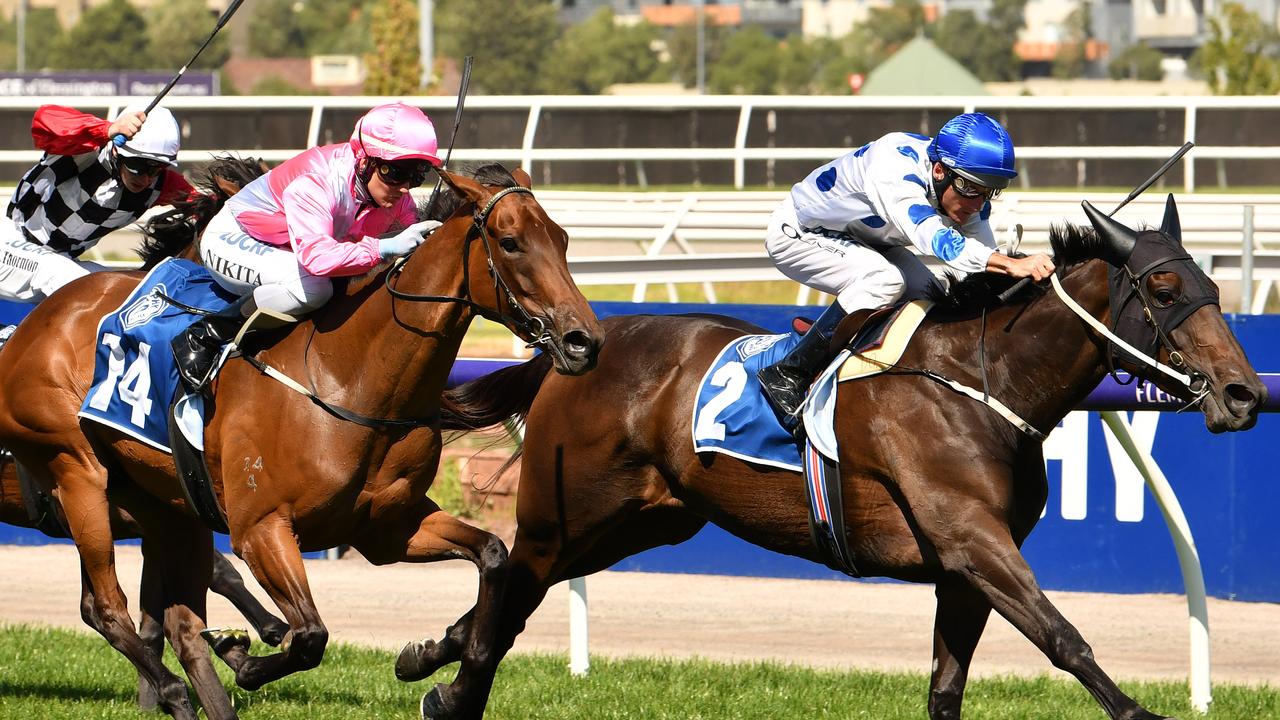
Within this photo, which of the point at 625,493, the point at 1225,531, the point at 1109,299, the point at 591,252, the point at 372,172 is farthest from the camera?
the point at 591,252

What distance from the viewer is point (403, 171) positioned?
188 inches

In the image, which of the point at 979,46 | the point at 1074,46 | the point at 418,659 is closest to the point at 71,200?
the point at 418,659

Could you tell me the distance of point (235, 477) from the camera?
15.6 feet

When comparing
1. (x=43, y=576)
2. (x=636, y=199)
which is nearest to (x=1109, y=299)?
(x=43, y=576)

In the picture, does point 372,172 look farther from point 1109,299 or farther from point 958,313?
point 1109,299

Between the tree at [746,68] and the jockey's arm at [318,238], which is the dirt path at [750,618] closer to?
the jockey's arm at [318,238]

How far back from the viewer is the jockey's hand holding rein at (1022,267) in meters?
4.59

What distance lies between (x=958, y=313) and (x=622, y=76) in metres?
95.0

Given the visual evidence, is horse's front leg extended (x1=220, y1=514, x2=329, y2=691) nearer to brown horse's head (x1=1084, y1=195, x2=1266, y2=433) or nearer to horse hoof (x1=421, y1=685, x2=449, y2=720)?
horse hoof (x1=421, y1=685, x2=449, y2=720)

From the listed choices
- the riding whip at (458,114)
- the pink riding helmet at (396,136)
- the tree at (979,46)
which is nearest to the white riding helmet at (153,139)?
the riding whip at (458,114)

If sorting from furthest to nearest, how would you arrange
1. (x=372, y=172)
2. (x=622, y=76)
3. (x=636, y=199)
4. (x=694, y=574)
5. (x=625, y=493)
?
(x=622, y=76) → (x=636, y=199) → (x=694, y=574) → (x=625, y=493) → (x=372, y=172)

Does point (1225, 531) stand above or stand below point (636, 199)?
below

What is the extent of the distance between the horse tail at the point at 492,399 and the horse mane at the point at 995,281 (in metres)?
1.38

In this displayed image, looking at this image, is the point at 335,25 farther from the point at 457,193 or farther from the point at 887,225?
the point at 457,193
